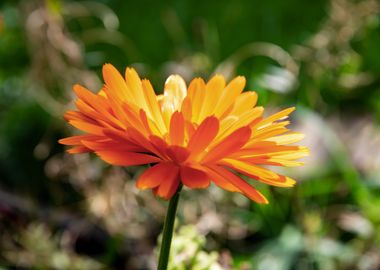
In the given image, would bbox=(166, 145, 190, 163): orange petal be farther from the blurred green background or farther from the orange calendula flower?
the blurred green background

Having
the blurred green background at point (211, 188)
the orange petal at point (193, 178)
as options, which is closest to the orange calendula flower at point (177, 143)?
the orange petal at point (193, 178)

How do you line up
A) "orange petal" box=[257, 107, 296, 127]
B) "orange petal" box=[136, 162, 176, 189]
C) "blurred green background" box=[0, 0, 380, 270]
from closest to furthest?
"orange petal" box=[136, 162, 176, 189] → "orange petal" box=[257, 107, 296, 127] → "blurred green background" box=[0, 0, 380, 270]

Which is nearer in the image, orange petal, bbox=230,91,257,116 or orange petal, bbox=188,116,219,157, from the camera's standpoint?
orange petal, bbox=188,116,219,157

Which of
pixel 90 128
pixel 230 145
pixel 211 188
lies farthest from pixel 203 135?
pixel 211 188

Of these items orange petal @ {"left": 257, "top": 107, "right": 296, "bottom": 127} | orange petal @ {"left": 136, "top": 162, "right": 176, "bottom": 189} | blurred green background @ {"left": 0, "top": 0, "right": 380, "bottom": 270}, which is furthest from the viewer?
blurred green background @ {"left": 0, "top": 0, "right": 380, "bottom": 270}

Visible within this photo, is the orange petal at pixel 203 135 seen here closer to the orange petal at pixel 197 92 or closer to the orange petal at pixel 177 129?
the orange petal at pixel 177 129

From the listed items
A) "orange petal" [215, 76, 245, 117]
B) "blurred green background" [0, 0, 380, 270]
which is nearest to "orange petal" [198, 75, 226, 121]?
"orange petal" [215, 76, 245, 117]
